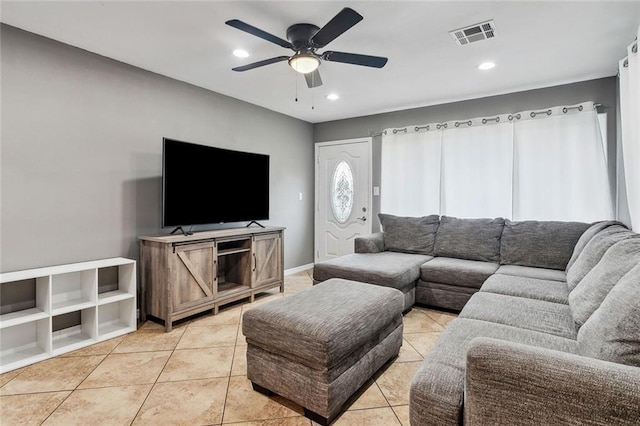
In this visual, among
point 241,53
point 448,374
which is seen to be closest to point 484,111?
point 241,53

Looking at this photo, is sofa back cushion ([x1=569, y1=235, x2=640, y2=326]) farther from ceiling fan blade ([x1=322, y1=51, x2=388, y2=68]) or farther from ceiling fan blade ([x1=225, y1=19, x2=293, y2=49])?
ceiling fan blade ([x1=225, y1=19, x2=293, y2=49])

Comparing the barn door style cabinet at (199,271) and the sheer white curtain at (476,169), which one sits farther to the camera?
the sheer white curtain at (476,169)

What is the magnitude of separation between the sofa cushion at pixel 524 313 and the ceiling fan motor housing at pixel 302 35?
2140mm

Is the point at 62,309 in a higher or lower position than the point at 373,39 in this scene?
lower

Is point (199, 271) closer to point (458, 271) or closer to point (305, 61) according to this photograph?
point (305, 61)

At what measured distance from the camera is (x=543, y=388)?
→ 1.02 metres

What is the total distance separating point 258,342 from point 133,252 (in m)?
1.97

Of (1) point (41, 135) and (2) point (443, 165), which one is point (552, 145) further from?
(1) point (41, 135)

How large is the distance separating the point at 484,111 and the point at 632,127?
1.88 m

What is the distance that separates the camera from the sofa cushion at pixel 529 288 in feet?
7.76

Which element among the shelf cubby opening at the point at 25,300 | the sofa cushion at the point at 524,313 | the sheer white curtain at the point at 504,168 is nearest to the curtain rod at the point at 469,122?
the sheer white curtain at the point at 504,168

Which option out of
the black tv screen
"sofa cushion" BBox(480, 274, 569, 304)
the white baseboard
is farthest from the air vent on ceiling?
the white baseboard

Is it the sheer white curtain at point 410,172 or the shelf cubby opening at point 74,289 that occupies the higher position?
the sheer white curtain at point 410,172

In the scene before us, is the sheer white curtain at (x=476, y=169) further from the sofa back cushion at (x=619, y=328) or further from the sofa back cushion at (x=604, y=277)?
the sofa back cushion at (x=619, y=328)
